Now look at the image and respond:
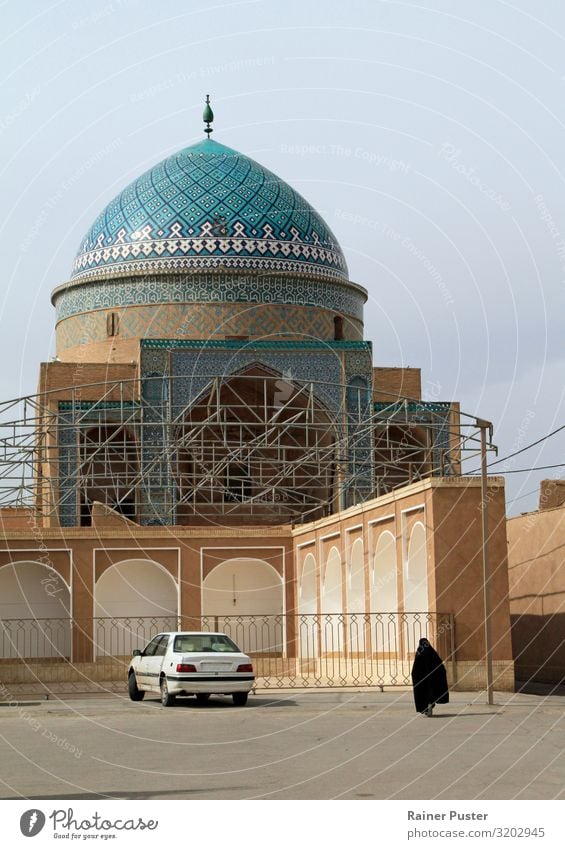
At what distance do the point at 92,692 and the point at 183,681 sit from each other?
5021 millimetres

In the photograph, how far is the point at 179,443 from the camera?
87.4ft

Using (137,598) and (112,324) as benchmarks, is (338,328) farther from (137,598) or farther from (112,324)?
(137,598)

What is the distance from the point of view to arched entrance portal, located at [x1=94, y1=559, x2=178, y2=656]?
26.9 meters

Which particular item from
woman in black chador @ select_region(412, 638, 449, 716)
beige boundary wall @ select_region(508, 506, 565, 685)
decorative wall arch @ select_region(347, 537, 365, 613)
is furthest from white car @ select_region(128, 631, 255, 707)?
beige boundary wall @ select_region(508, 506, 565, 685)

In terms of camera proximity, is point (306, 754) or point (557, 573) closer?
point (306, 754)

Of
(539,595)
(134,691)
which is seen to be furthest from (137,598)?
(134,691)

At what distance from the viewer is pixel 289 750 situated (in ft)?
37.1

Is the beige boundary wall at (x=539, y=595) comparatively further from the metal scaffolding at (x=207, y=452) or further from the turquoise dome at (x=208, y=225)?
the turquoise dome at (x=208, y=225)

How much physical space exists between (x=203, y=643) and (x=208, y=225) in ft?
56.1

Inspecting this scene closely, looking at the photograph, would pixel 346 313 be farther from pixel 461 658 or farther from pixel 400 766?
pixel 400 766

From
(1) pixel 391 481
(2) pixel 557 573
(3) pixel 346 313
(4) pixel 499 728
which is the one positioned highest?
(3) pixel 346 313

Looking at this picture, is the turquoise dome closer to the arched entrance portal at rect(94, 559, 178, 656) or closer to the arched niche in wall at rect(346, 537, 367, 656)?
the arched entrance portal at rect(94, 559, 178, 656)

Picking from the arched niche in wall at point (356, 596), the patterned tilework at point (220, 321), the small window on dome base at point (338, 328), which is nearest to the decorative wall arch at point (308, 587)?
the arched niche in wall at point (356, 596)
